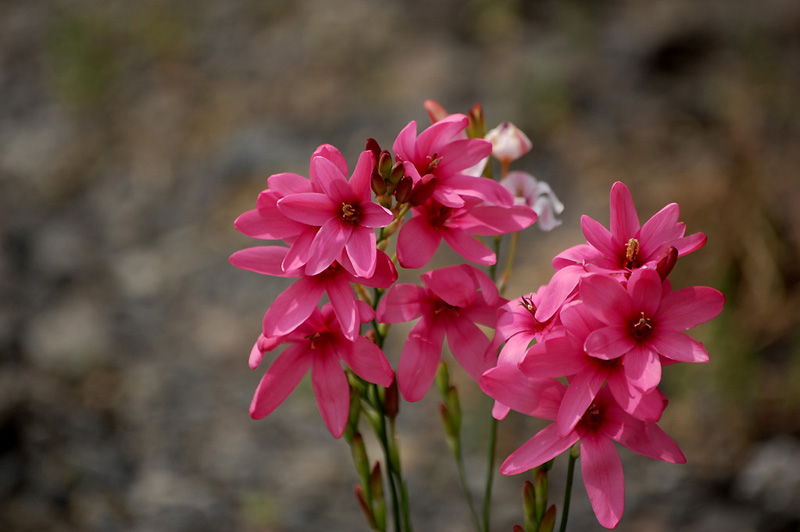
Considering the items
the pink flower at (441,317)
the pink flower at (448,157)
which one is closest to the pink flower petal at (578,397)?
the pink flower at (441,317)

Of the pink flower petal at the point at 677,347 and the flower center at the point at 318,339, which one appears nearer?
the pink flower petal at the point at 677,347

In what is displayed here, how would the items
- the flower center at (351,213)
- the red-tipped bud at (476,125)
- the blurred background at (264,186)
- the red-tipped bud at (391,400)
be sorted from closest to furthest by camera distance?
1. the flower center at (351,213)
2. the red-tipped bud at (391,400)
3. the red-tipped bud at (476,125)
4. the blurred background at (264,186)

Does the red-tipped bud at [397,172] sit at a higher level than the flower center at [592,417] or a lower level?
higher

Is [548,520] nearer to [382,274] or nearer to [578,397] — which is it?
[578,397]

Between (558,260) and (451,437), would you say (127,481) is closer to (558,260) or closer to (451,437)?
(451,437)

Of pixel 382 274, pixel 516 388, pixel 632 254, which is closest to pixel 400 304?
pixel 382 274

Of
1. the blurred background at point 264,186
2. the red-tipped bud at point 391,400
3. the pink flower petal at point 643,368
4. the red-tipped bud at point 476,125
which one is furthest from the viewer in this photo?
the blurred background at point 264,186

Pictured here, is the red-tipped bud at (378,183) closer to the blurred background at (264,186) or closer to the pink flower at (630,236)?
the pink flower at (630,236)

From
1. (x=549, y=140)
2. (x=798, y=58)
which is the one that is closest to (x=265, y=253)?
(x=549, y=140)
